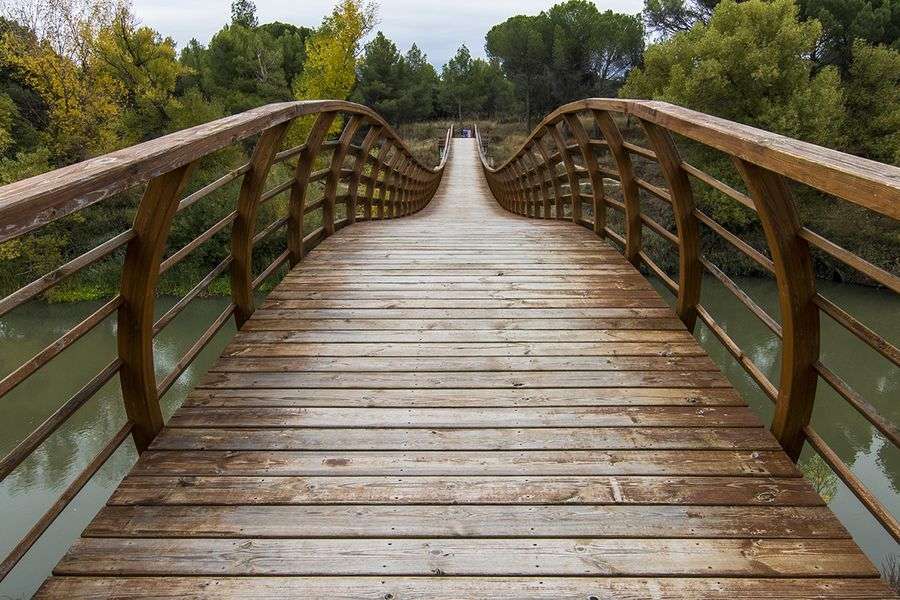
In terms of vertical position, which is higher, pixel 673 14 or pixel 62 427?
pixel 673 14

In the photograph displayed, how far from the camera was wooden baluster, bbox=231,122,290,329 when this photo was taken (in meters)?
2.93

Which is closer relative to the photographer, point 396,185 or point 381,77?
point 396,185

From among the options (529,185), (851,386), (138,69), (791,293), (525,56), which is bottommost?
(851,386)

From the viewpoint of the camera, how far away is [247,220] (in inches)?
117

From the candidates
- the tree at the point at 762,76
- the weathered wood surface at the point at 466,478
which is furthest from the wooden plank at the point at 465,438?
A: the tree at the point at 762,76

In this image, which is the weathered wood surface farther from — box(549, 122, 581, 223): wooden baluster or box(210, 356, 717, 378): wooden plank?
box(549, 122, 581, 223): wooden baluster

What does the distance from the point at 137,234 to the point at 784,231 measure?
1.97m

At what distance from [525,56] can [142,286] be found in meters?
36.9

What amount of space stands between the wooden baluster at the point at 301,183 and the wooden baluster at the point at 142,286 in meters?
1.96

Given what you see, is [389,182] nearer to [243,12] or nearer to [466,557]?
[466,557]

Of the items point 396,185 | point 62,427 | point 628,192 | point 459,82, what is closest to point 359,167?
point 628,192

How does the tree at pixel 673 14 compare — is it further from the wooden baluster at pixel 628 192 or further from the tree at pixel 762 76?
the wooden baluster at pixel 628 192

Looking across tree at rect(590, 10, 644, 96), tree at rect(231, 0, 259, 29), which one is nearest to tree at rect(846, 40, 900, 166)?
tree at rect(590, 10, 644, 96)

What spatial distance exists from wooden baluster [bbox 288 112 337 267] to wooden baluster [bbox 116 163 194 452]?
1959mm
